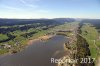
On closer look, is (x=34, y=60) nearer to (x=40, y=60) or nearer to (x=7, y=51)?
(x=40, y=60)

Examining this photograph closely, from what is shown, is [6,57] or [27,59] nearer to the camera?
[27,59]

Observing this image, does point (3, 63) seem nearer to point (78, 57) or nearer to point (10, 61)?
point (10, 61)

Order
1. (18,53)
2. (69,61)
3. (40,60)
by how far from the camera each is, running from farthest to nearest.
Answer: (18,53)
(40,60)
(69,61)

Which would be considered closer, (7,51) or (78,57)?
(78,57)

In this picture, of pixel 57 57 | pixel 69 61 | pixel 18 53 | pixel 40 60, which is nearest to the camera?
pixel 69 61

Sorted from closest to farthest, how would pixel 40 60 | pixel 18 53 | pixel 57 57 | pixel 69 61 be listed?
1. pixel 69 61
2. pixel 40 60
3. pixel 57 57
4. pixel 18 53

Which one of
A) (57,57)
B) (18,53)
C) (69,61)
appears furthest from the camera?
(18,53)

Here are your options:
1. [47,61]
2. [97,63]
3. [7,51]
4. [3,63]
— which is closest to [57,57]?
[47,61]

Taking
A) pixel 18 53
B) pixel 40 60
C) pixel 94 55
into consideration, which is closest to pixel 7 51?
pixel 18 53
